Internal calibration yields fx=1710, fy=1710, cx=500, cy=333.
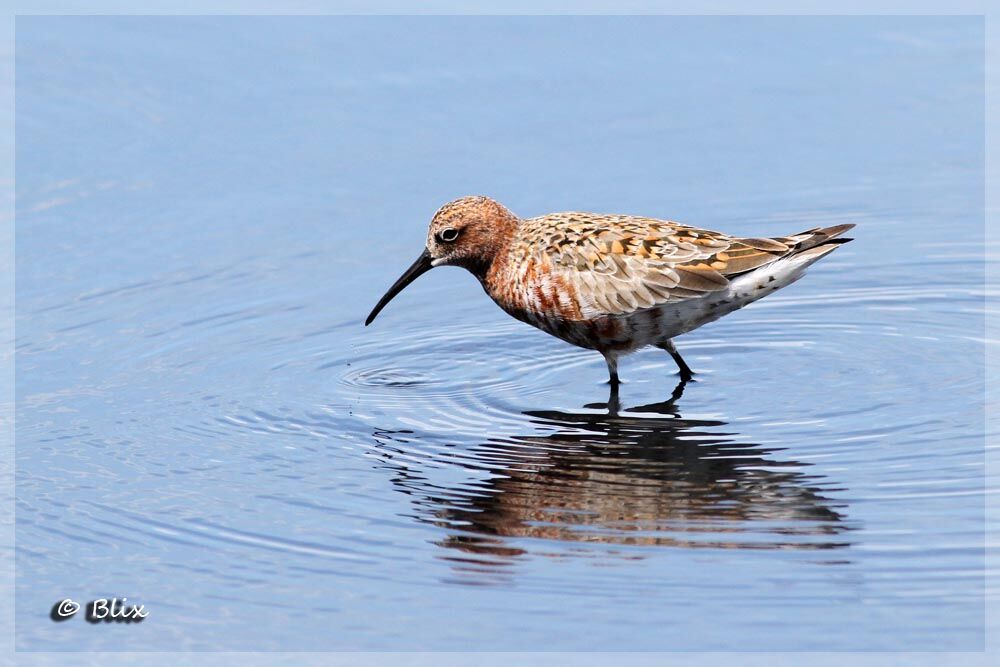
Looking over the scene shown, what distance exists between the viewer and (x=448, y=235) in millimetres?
15242

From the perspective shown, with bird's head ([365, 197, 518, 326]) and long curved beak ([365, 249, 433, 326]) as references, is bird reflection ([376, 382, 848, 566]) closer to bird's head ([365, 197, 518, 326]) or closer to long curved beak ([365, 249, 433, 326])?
bird's head ([365, 197, 518, 326])

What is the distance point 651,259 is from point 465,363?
6.39 feet

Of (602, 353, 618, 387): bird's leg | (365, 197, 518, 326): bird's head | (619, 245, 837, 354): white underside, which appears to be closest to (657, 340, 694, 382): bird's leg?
(619, 245, 837, 354): white underside

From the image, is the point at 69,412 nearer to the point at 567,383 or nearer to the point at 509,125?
the point at 567,383

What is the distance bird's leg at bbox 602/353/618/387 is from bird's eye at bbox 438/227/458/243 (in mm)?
1732

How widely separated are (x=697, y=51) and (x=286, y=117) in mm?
5214

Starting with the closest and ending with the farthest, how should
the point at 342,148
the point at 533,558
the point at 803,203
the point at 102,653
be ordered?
1. the point at 102,653
2. the point at 533,558
3. the point at 803,203
4. the point at 342,148

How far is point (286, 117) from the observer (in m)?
20.1

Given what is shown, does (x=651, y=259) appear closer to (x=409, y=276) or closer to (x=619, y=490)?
(x=409, y=276)

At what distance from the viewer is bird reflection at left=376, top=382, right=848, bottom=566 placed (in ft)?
36.2

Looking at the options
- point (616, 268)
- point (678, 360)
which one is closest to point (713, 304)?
point (678, 360)

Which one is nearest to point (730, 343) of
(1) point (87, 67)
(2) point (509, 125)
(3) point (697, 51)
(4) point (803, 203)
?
(4) point (803, 203)

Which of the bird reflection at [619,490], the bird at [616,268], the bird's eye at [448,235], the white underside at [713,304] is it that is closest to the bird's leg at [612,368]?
the bird at [616,268]

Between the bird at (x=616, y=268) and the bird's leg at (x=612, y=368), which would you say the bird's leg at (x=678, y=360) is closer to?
the bird at (x=616, y=268)
